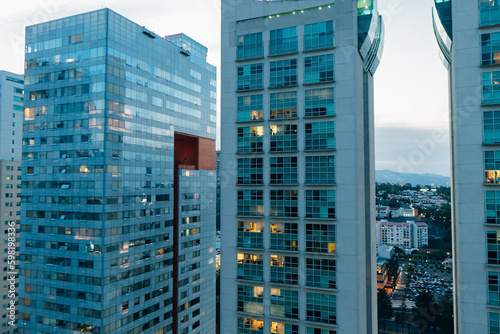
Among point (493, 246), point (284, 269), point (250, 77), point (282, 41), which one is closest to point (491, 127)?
point (493, 246)

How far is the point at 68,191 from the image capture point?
6556 cm

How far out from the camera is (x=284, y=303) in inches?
1795

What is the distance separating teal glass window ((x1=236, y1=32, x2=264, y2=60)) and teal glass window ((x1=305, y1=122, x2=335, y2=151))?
40.6 feet

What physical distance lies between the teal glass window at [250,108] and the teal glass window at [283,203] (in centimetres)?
1054

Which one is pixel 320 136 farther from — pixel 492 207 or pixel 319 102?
pixel 492 207

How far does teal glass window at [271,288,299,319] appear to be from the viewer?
148 feet

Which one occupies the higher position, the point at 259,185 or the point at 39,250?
the point at 259,185

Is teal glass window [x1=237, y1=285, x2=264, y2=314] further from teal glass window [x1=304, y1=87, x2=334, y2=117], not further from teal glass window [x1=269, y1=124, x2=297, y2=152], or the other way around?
teal glass window [x1=304, y1=87, x2=334, y2=117]

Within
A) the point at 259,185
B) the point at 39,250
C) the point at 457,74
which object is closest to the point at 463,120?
the point at 457,74

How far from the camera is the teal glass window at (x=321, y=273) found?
4409cm

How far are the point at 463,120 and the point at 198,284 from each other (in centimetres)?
7339

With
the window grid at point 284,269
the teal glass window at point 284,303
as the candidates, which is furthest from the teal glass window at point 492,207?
the teal glass window at point 284,303

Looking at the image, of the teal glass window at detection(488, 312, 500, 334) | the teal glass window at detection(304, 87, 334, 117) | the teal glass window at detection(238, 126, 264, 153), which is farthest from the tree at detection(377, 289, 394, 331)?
the teal glass window at detection(304, 87, 334, 117)

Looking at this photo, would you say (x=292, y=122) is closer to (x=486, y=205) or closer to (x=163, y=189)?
(x=486, y=205)
